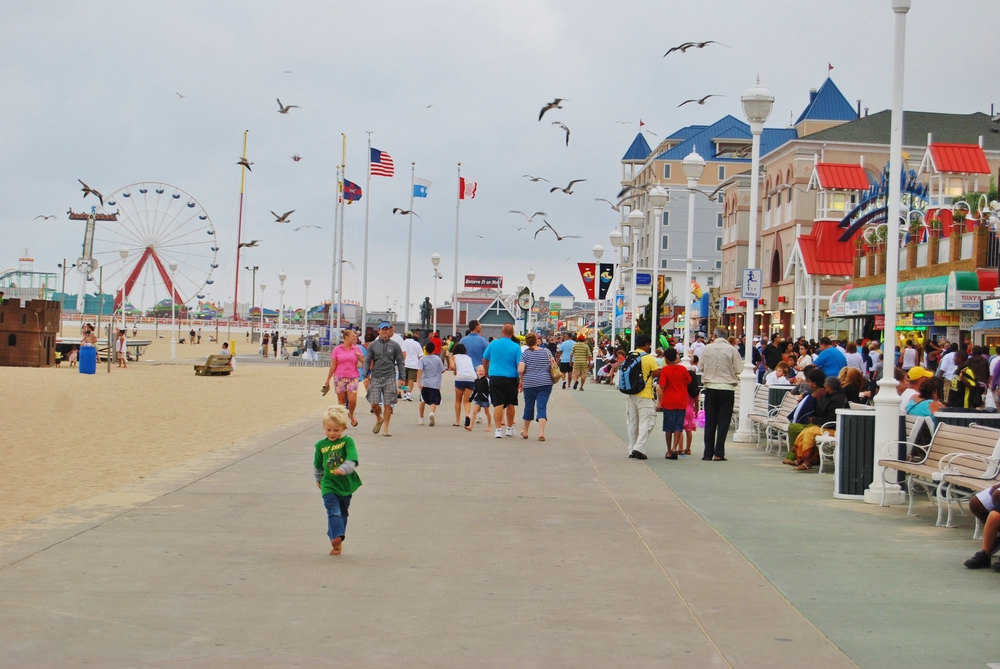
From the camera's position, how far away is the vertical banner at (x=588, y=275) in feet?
124

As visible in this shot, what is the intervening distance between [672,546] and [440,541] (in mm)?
1830

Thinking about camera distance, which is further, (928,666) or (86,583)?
(86,583)

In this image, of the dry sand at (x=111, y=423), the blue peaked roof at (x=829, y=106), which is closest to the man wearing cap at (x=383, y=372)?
the dry sand at (x=111, y=423)

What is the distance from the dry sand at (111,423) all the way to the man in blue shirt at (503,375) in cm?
413

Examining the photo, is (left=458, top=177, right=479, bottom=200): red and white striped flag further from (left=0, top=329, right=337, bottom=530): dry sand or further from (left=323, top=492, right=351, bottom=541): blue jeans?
(left=323, top=492, right=351, bottom=541): blue jeans

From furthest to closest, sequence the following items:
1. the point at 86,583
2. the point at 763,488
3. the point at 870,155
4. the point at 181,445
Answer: the point at 870,155 < the point at 181,445 < the point at 763,488 < the point at 86,583

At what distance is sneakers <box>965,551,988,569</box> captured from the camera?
7.65 metres

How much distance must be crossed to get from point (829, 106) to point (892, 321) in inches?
2613

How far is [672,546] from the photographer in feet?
27.9

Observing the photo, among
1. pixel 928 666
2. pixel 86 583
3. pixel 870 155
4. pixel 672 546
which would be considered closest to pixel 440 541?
pixel 672 546

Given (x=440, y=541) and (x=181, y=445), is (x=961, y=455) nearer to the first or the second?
(x=440, y=541)

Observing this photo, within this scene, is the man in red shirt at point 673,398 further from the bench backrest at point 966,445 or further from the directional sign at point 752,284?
the directional sign at point 752,284

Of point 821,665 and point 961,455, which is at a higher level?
point 961,455

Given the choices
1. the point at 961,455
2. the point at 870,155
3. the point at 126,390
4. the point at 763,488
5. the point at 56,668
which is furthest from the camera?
the point at 870,155
